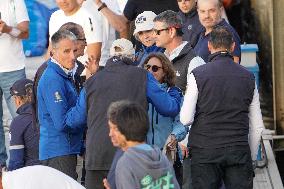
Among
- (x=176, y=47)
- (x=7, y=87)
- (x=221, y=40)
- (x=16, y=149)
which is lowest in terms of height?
(x=16, y=149)

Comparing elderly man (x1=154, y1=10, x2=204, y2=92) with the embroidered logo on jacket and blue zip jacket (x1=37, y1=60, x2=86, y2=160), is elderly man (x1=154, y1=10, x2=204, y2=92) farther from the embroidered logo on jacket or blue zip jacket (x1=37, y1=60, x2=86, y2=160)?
the embroidered logo on jacket

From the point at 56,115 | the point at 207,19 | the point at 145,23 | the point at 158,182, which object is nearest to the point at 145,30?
the point at 145,23

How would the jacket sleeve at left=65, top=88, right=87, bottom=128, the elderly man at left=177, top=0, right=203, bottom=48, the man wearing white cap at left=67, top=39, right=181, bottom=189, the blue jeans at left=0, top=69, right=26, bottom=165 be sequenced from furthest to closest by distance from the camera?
the blue jeans at left=0, top=69, right=26, bottom=165
the elderly man at left=177, top=0, right=203, bottom=48
the jacket sleeve at left=65, top=88, right=87, bottom=128
the man wearing white cap at left=67, top=39, right=181, bottom=189

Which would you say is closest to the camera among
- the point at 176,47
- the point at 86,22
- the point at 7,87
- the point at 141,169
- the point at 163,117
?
the point at 141,169

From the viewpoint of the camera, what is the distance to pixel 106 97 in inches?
279

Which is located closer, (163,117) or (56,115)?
(56,115)

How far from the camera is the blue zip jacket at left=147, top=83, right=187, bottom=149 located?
7547 millimetres

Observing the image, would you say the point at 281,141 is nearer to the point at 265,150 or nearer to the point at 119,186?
the point at 265,150

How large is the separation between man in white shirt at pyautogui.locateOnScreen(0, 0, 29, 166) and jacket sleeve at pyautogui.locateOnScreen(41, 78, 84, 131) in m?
2.85

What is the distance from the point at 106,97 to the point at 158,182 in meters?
1.36

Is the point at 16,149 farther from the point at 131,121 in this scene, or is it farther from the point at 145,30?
the point at 131,121

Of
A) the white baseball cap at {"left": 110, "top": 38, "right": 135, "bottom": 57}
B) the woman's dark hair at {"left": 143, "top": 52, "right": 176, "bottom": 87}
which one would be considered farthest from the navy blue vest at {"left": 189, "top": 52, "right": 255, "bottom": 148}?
the white baseball cap at {"left": 110, "top": 38, "right": 135, "bottom": 57}

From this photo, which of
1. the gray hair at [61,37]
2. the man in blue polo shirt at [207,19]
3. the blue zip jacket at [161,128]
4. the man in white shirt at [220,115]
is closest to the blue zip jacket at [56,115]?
the gray hair at [61,37]

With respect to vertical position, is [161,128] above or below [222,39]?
below
